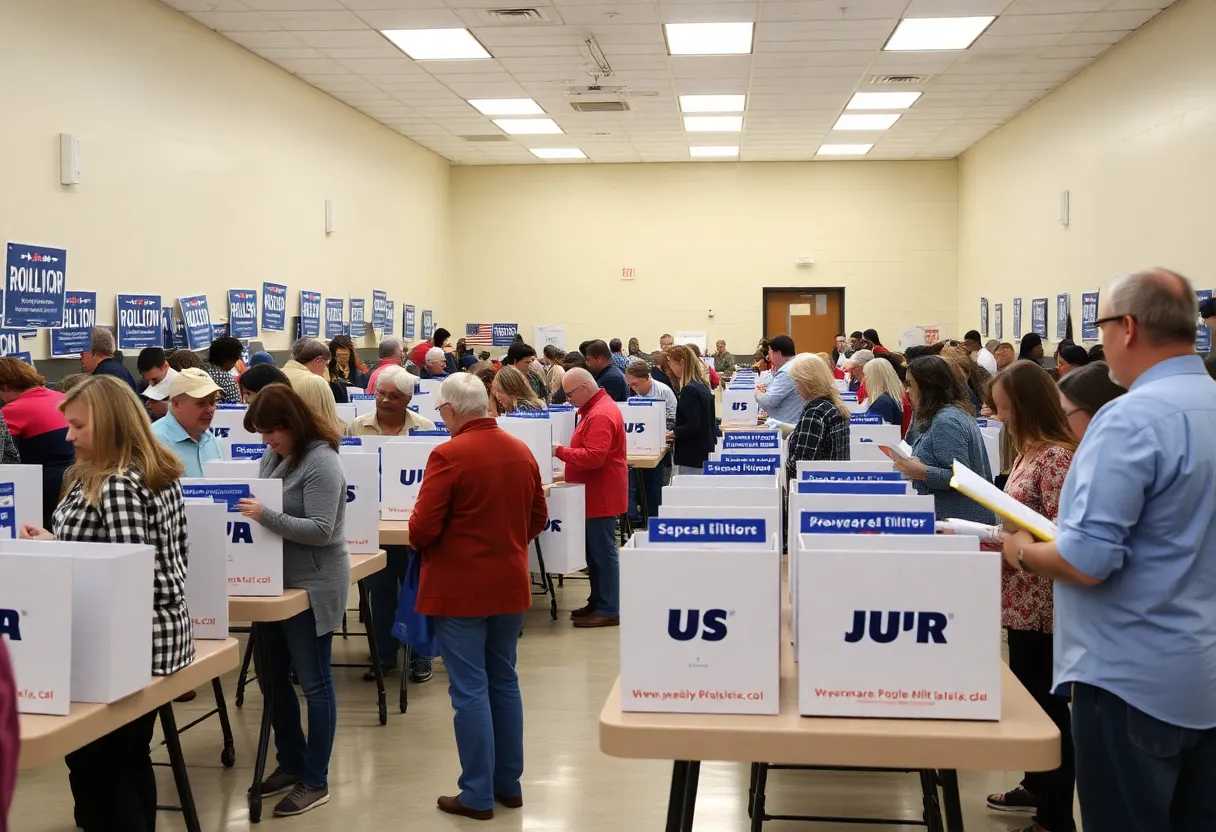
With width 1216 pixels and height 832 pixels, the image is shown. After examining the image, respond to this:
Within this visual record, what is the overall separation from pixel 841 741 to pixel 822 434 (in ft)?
11.3

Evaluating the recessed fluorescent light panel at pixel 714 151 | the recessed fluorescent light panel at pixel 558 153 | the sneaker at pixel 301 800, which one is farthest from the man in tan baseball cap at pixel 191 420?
the recessed fluorescent light panel at pixel 714 151

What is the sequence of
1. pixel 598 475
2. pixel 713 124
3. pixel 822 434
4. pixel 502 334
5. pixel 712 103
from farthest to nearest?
pixel 502 334 < pixel 713 124 < pixel 712 103 < pixel 598 475 < pixel 822 434

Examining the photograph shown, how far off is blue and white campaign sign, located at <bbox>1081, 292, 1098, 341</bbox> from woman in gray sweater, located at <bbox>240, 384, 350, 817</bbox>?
9.19 meters

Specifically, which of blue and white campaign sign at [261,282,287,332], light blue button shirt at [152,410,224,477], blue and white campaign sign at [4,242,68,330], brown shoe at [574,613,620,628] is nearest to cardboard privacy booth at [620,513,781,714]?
light blue button shirt at [152,410,224,477]

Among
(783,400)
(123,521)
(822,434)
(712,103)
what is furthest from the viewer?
(712,103)

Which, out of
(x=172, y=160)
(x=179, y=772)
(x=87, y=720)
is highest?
(x=172, y=160)

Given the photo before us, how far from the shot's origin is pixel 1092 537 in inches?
85.0

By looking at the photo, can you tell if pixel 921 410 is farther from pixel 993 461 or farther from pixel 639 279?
pixel 639 279

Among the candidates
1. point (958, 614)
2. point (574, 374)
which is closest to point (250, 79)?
point (574, 374)

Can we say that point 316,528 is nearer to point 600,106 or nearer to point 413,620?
point 413,620

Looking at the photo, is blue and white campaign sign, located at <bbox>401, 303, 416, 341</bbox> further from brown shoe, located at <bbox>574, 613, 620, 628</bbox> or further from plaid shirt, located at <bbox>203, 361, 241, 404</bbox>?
brown shoe, located at <bbox>574, 613, 620, 628</bbox>

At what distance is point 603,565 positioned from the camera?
6.87m

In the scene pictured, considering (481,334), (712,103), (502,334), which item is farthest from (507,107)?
(481,334)

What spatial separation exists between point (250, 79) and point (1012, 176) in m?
9.55
